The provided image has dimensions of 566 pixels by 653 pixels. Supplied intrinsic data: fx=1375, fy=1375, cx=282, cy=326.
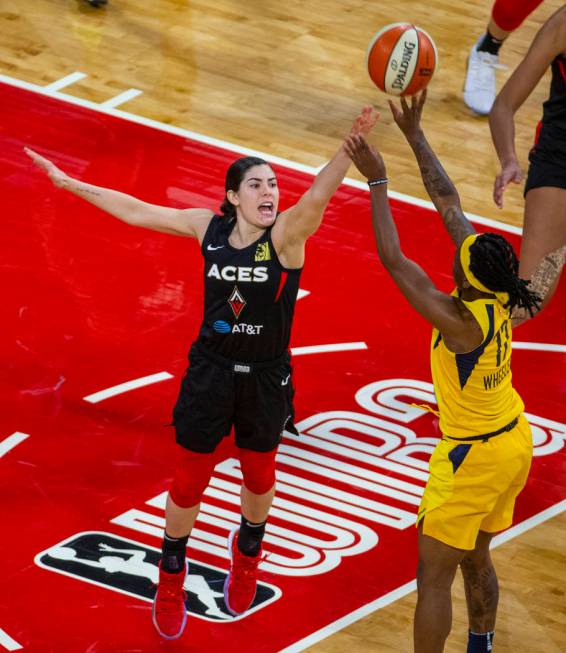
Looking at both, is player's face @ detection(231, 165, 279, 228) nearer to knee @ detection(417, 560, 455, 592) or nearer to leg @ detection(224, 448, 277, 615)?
leg @ detection(224, 448, 277, 615)

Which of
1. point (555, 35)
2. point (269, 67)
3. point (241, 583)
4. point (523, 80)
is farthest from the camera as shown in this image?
point (269, 67)

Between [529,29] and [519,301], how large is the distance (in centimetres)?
803

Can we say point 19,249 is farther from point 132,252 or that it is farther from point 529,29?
point 529,29

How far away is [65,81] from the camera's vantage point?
10305 mm

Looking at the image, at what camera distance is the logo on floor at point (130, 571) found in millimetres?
5719

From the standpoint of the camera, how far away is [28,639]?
5379 mm

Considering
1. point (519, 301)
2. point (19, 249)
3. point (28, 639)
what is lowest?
point (28, 639)

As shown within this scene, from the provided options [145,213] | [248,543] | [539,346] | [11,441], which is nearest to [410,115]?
[145,213]

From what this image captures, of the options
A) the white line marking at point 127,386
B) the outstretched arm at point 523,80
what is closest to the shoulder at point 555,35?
the outstretched arm at point 523,80

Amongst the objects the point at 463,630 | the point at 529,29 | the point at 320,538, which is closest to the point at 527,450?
the point at 463,630

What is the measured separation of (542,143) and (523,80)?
42cm

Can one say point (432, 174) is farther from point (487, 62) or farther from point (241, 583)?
point (487, 62)

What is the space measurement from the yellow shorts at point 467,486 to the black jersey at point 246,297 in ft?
2.80

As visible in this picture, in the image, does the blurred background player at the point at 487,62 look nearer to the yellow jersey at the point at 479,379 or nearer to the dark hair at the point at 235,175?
the dark hair at the point at 235,175
